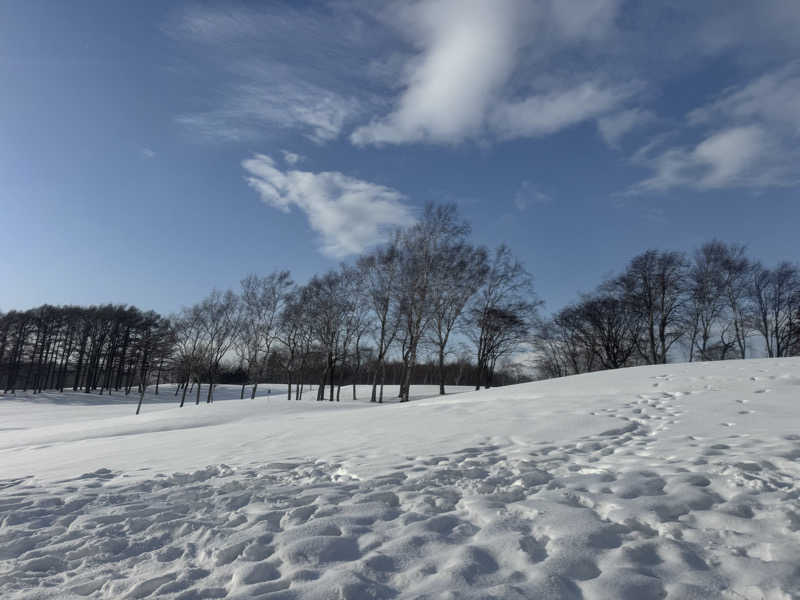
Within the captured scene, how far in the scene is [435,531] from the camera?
3.61 m

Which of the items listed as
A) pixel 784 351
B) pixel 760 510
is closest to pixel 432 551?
pixel 760 510

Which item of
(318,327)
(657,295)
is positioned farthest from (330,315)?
(657,295)

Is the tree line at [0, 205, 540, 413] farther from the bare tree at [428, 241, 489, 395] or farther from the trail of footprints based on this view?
the trail of footprints

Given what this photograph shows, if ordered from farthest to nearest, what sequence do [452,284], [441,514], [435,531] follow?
1. [452,284]
2. [441,514]
3. [435,531]

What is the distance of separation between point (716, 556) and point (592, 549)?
799 millimetres

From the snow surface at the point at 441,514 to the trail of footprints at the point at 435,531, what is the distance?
0.06 ft

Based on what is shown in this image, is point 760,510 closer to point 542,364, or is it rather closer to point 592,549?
point 592,549

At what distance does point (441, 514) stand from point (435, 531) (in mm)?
369

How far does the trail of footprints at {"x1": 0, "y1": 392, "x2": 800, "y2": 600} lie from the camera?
2.84 m

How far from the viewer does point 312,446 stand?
7738 millimetres

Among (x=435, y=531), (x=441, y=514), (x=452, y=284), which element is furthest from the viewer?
(x=452, y=284)

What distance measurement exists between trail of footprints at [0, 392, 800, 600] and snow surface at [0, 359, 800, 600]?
0.02 m

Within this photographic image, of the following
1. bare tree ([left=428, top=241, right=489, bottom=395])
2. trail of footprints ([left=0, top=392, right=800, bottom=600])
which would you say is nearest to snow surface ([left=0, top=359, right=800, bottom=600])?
trail of footprints ([left=0, top=392, right=800, bottom=600])

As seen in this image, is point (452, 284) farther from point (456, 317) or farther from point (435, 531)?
point (435, 531)
